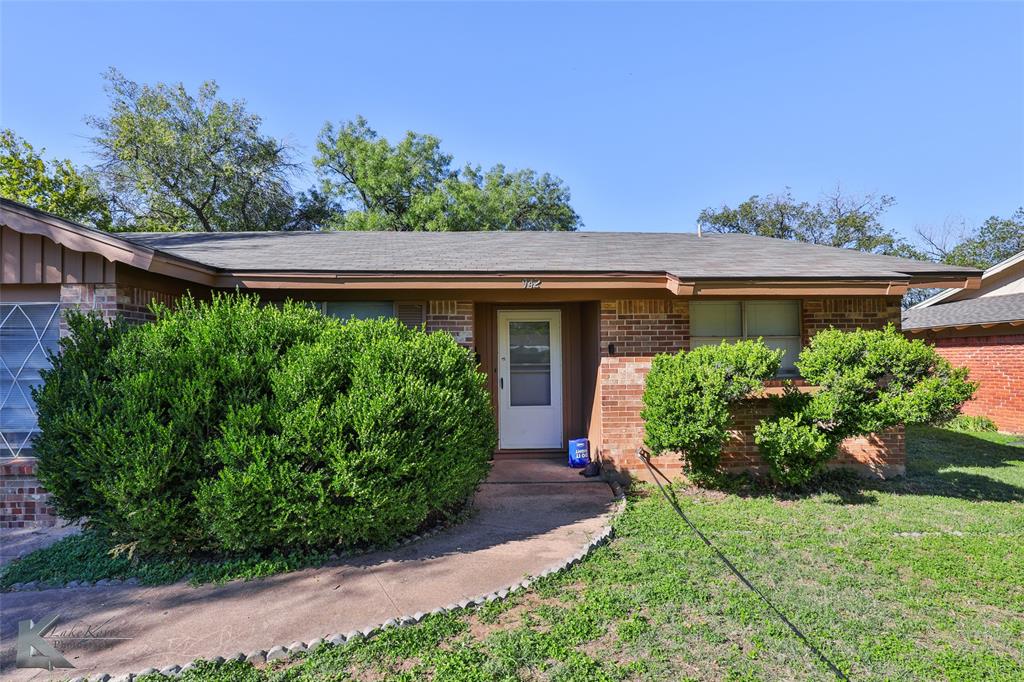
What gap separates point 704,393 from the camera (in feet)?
18.6

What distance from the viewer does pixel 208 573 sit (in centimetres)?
398

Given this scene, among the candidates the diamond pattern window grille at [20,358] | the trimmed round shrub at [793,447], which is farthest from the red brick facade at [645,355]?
the diamond pattern window grille at [20,358]

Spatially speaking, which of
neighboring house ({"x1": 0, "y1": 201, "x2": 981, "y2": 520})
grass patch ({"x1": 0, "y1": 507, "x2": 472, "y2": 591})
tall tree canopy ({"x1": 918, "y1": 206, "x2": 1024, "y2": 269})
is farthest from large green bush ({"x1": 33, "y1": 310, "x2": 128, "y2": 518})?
tall tree canopy ({"x1": 918, "y1": 206, "x2": 1024, "y2": 269})

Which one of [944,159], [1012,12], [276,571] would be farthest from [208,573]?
[944,159]

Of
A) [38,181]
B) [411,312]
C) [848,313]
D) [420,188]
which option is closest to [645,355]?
[848,313]

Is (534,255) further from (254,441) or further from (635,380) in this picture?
(254,441)

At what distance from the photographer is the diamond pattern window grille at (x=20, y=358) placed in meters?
5.29

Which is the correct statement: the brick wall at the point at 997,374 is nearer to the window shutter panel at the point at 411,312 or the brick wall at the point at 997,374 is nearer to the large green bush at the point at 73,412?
the window shutter panel at the point at 411,312

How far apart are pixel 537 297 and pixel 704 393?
7.56 feet

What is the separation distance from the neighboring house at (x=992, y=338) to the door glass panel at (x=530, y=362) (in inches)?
343

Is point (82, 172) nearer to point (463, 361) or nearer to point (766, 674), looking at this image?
point (463, 361)

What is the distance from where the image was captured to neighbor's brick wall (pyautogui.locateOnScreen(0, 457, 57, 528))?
516 cm

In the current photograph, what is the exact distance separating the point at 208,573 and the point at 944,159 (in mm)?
27608

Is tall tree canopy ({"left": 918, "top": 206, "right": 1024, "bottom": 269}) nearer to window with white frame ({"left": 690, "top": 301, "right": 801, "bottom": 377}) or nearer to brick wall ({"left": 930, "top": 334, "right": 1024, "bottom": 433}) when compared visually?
brick wall ({"left": 930, "top": 334, "right": 1024, "bottom": 433})
